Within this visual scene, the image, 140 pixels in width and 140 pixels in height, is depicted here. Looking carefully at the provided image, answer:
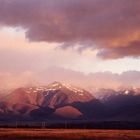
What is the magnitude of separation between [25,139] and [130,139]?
21151 mm

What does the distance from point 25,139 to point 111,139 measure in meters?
17.3

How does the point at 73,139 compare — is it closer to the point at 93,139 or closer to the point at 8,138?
the point at 93,139

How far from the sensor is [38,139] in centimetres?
8512

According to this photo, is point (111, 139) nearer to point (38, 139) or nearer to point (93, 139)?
point (93, 139)

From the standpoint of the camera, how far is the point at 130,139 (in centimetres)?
8562

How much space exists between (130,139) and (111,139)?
3932mm

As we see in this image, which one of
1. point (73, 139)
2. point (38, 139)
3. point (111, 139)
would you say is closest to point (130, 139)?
point (111, 139)

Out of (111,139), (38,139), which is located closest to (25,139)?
(38,139)

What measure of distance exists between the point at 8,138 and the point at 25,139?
17.6 feet

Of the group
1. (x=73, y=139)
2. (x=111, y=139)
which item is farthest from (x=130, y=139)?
(x=73, y=139)

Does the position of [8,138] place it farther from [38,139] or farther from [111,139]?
[111,139]

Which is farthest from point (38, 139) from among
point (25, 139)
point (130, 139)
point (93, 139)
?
point (130, 139)

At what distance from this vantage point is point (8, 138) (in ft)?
294

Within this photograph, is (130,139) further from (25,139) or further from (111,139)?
(25,139)
